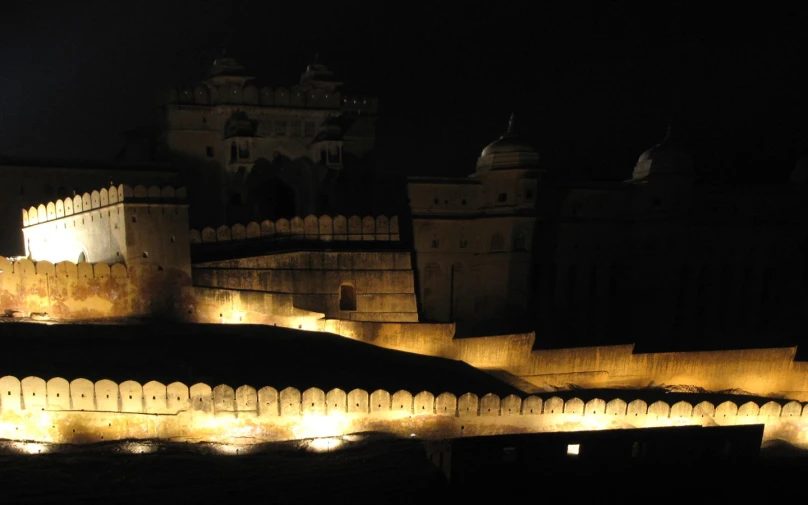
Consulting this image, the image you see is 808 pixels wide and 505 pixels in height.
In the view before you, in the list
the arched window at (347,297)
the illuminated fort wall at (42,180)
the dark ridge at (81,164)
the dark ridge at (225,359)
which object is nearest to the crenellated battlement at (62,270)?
the dark ridge at (225,359)

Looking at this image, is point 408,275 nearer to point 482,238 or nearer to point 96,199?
point 482,238

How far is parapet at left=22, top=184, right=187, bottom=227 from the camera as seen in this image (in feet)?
59.5

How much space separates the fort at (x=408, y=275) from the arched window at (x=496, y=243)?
8 centimetres

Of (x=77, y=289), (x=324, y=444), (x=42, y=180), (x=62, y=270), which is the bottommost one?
(x=324, y=444)

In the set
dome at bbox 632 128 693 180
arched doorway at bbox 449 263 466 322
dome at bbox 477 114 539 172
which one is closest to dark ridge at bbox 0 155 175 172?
arched doorway at bbox 449 263 466 322

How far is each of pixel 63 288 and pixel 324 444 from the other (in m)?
9.38

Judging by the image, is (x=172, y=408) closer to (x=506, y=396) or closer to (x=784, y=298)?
(x=506, y=396)

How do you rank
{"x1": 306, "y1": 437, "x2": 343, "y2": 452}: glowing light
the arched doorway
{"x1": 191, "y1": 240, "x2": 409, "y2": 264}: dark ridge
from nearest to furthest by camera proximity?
{"x1": 306, "y1": 437, "x2": 343, "y2": 452}: glowing light < {"x1": 191, "y1": 240, "x2": 409, "y2": 264}: dark ridge < the arched doorway

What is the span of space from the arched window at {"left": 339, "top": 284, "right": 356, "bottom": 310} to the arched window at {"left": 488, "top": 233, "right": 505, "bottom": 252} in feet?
17.6

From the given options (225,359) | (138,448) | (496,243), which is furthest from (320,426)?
(496,243)

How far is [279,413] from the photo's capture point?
48.6 ft

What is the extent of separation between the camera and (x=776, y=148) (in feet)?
123

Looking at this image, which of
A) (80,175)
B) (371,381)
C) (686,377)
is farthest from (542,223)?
(80,175)

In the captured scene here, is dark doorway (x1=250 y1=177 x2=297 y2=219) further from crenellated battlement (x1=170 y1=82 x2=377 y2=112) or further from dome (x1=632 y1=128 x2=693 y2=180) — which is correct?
dome (x1=632 y1=128 x2=693 y2=180)
